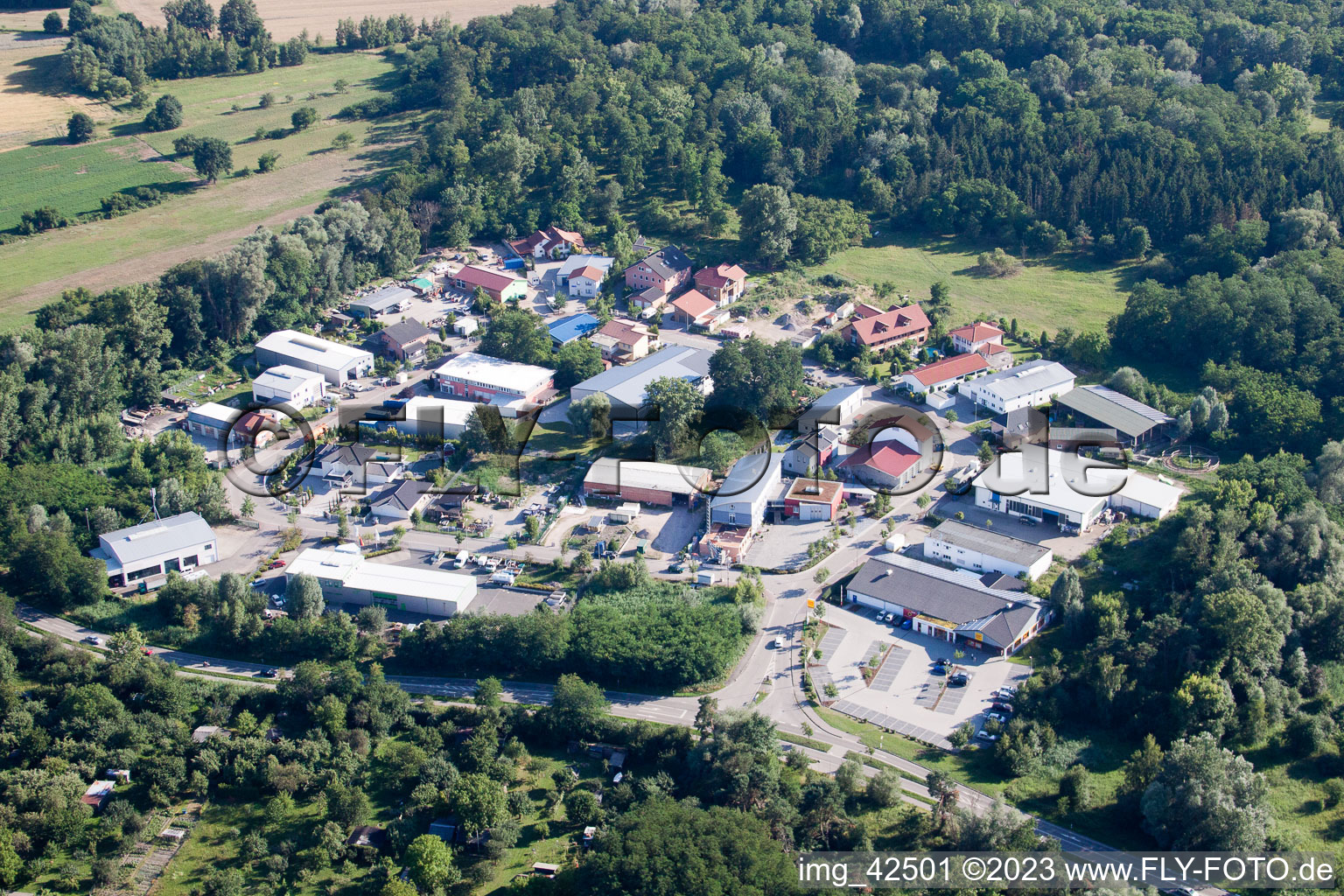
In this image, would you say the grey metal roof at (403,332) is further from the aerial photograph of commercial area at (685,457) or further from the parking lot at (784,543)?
the parking lot at (784,543)

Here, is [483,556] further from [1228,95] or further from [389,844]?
[1228,95]

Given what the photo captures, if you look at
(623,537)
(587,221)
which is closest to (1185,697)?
(623,537)

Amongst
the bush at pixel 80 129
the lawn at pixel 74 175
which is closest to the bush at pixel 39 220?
the lawn at pixel 74 175

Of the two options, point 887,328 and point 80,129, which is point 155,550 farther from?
point 80,129

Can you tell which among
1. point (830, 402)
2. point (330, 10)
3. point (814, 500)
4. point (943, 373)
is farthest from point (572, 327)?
point (330, 10)

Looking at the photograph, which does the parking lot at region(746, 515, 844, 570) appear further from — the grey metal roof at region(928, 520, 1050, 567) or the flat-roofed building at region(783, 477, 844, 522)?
the grey metal roof at region(928, 520, 1050, 567)

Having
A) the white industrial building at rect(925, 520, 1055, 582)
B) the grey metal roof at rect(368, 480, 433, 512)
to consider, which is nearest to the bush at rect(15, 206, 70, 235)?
the grey metal roof at rect(368, 480, 433, 512)
